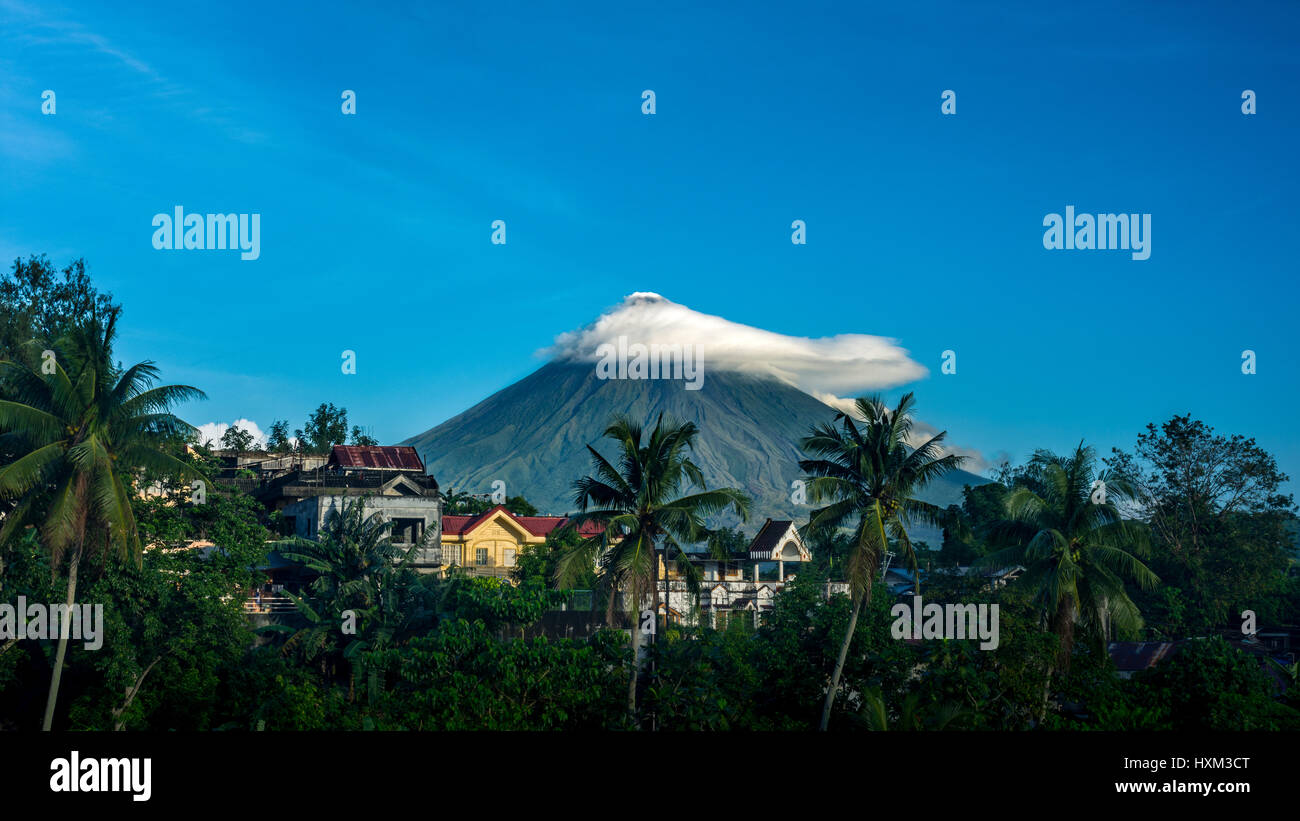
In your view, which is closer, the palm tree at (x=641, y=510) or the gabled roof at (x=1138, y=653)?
the palm tree at (x=641, y=510)

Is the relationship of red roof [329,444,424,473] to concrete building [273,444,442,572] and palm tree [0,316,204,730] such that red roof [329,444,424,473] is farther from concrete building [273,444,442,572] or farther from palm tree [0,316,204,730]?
palm tree [0,316,204,730]

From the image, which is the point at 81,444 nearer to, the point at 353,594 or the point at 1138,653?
the point at 353,594

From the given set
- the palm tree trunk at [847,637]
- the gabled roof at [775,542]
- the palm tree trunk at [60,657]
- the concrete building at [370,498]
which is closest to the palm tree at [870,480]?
the palm tree trunk at [847,637]

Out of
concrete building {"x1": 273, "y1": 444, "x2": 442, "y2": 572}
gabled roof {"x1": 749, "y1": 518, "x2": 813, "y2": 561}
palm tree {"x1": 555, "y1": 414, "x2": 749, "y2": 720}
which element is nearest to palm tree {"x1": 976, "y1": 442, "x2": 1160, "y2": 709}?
palm tree {"x1": 555, "y1": 414, "x2": 749, "y2": 720}

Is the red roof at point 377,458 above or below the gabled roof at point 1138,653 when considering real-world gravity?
above

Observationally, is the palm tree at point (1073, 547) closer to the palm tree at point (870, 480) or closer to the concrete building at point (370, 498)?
the palm tree at point (870, 480)

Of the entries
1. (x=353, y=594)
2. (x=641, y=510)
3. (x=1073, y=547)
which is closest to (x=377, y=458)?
(x=353, y=594)
